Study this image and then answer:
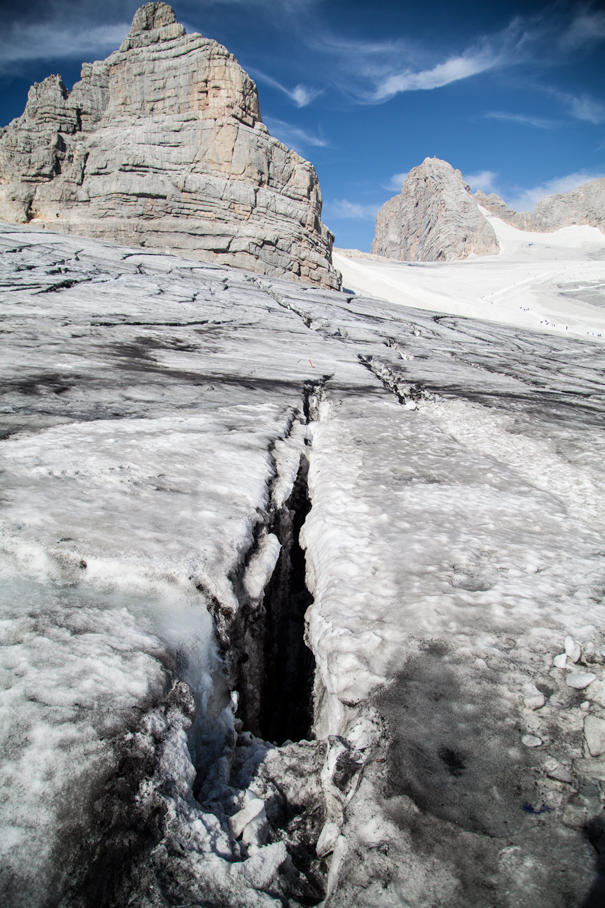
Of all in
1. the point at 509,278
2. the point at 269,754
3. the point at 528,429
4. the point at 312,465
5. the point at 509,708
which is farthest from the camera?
the point at 509,278

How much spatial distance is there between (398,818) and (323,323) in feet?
19.9

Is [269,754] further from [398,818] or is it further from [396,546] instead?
[396,546]

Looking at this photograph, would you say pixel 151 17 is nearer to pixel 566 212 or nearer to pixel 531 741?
pixel 531 741

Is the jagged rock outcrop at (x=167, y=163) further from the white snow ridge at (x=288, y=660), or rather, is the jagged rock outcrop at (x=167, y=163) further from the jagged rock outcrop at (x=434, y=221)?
the jagged rock outcrop at (x=434, y=221)

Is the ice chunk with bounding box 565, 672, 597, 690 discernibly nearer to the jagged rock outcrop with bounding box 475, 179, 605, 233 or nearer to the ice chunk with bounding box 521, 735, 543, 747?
the ice chunk with bounding box 521, 735, 543, 747

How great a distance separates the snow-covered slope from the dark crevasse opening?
13.3 m

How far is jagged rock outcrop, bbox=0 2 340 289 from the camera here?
13.9 metres

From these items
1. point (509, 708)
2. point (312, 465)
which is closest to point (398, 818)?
A: point (509, 708)

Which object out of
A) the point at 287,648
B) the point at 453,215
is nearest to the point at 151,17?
the point at 287,648

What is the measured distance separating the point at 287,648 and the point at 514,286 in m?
28.1

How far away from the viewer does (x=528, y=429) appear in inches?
102

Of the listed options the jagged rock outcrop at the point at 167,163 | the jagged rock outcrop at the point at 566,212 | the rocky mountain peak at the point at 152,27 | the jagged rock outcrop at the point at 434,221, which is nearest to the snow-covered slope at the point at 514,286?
the jagged rock outcrop at the point at 434,221

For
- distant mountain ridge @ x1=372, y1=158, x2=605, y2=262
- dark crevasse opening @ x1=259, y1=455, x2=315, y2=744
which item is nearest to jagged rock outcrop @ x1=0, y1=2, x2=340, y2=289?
dark crevasse opening @ x1=259, y1=455, x2=315, y2=744

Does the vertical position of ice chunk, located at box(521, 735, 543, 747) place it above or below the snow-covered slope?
below
